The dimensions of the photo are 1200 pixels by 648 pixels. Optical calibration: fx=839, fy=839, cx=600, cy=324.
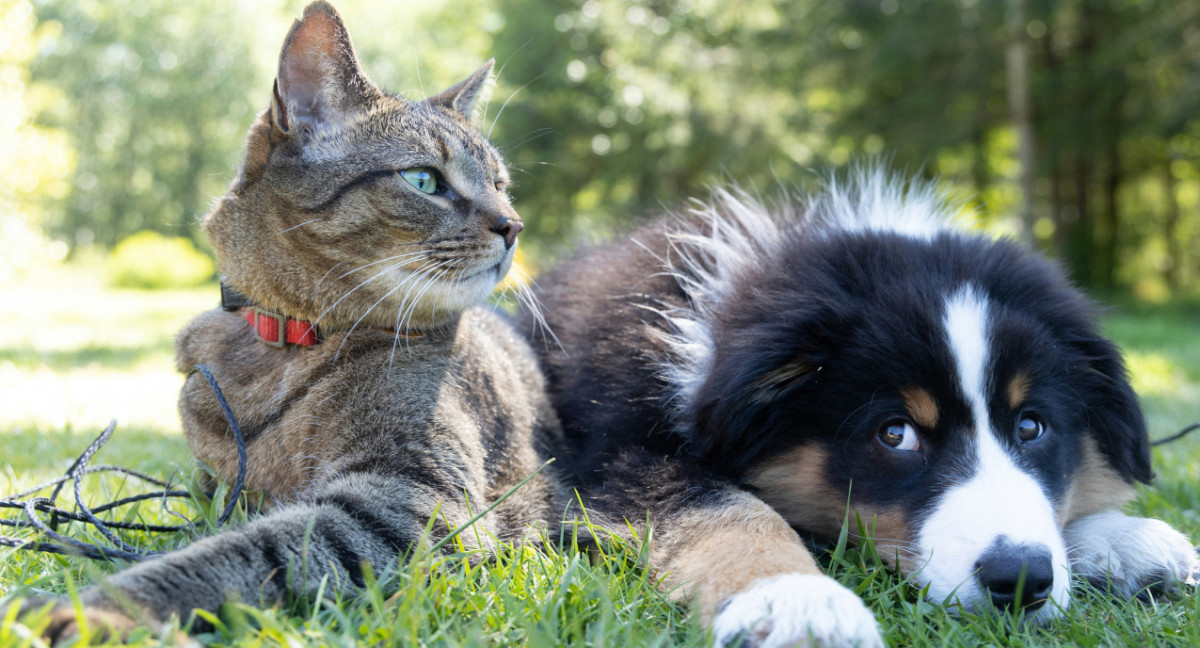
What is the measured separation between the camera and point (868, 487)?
2502mm

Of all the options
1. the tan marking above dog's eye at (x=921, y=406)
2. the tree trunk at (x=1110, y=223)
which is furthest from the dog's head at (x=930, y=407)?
the tree trunk at (x=1110, y=223)

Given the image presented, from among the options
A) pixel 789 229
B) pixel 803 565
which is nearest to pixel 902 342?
pixel 803 565

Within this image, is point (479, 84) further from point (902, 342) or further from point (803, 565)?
point (803, 565)

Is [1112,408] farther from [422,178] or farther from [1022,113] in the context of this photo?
[1022,113]

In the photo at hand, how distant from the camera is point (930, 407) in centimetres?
244

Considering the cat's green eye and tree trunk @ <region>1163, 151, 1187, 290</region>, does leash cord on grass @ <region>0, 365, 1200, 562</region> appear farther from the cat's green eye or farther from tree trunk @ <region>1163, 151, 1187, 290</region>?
tree trunk @ <region>1163, 151, 1187, 290</region>

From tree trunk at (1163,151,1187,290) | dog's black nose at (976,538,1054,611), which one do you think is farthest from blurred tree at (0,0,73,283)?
tree trunk at (1163,151,1187,290)

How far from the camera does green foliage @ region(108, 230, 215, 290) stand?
2217 centimetres

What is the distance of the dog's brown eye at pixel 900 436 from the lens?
2.49 metres

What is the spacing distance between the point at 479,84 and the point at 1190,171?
82.8 feet

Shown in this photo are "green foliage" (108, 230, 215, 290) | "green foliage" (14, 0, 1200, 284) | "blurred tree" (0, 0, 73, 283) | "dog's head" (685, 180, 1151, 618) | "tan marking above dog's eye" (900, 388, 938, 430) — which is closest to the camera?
"dog's head" (685, 180, 1151, 618)

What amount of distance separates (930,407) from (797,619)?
0.88 metres

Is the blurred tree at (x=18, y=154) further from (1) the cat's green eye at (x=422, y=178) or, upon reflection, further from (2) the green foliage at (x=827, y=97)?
(1) the cat's green eye at (x=422, y=178)

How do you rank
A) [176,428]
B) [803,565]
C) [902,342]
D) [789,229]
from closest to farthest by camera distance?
[803,565]
[902,342]
[789,229]
[176,428]
